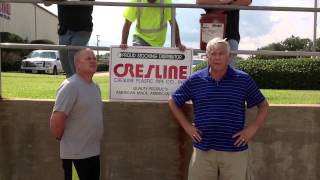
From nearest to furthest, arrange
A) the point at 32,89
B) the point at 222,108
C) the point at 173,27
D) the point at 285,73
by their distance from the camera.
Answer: the point at 222,108, the point at 173,27, the point at 32,89, the point at 285,73

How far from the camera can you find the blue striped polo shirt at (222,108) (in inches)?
179

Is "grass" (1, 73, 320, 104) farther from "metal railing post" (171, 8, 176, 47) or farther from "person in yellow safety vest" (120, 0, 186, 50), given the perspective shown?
"metal railing post" (171, 8, 176, 47)

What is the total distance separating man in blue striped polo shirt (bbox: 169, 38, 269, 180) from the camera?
4.55 m

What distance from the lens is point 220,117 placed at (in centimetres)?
455

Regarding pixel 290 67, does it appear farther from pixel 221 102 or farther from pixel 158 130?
pixel 221 102

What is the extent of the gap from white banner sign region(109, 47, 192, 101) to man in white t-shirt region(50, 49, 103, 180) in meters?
0.98

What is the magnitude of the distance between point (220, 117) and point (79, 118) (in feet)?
3.98

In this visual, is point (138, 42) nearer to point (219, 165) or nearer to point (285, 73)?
point (219, 165)

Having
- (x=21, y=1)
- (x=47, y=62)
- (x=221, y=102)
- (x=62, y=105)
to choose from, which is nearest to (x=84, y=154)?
(x=62, y=105)

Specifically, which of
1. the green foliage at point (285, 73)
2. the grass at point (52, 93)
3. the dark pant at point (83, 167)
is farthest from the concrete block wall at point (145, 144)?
the green foliage at point (285, 73)

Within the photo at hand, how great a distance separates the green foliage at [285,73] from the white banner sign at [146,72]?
1199 centimetres

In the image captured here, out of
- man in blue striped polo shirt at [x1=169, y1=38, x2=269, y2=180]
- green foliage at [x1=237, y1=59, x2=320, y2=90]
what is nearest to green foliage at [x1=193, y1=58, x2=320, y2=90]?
green foliage at [x1=237, y1=59, x2=320, y2=90]

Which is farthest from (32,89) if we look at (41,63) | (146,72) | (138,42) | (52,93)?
(41,63)

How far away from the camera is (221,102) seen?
454 centimetres
